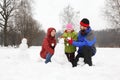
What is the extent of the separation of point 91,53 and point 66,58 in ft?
4.77

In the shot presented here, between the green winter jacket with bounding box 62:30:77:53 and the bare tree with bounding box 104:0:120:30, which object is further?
the bare tree with bounding box 104:0:120:30

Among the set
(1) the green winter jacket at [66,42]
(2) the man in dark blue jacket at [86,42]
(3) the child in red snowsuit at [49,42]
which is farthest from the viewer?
(3) the child in red snowsuit at [49,42]

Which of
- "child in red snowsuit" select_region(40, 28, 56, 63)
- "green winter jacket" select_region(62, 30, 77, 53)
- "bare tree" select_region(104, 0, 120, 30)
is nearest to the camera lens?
"green winter jacket" select_region(62, 30, 77, 53)

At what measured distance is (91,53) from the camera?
857cm

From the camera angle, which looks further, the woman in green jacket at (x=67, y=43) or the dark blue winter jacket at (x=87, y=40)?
the woman in green jacket at (x=67, y=43)

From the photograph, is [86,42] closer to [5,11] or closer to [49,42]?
[49,42]

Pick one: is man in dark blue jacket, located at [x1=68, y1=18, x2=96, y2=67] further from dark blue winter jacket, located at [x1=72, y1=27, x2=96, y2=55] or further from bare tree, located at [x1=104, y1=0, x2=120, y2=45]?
bare tree, located at [x1=104, y1=0, x2=120, y2=45]

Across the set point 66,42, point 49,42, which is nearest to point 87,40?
point 66,42

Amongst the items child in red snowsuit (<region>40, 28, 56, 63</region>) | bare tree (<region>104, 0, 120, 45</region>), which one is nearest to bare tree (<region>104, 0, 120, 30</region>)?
bare tree (<region>104, 0, 120, 45</region>)

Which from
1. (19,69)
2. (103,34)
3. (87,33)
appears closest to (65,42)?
(87,33)

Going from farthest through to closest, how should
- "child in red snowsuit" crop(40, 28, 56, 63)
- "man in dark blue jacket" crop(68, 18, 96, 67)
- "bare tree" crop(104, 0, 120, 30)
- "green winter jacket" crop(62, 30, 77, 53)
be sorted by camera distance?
1. "bare tree" crop(104, 0, 120, 30)
2. "child in red snowsuit" crop(40, 28, 56, 63)
3. "green winter jacket" crop(62, 30, 77, 53)
4. "man in dark blue jacket" crop(68, 18, 96, 67)

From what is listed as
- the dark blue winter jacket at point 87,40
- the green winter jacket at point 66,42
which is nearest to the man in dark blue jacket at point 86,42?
the dark blue winter jacket at point 87,40

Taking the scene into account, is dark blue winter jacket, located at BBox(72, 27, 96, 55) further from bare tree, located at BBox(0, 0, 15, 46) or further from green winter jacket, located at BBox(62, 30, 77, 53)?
bare tree, located at BBox(0, 0, 15, 46)

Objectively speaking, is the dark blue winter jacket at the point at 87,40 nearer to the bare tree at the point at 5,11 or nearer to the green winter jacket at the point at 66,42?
the green winter jacket at the point at 66,42
